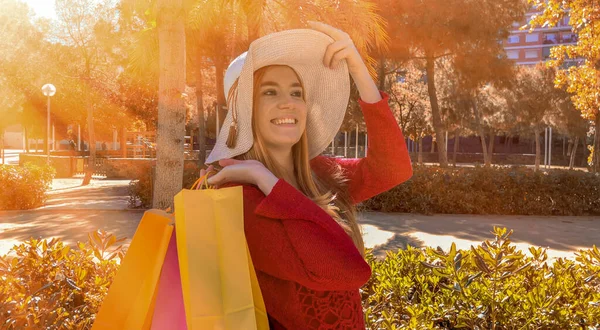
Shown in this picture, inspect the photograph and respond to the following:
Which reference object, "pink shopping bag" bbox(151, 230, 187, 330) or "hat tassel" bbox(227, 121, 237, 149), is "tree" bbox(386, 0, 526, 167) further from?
"pink shopping bag" bbox(151, 230, 187, 330)

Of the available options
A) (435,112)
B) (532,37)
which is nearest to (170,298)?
(435,112)

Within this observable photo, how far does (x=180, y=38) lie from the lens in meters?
4.57

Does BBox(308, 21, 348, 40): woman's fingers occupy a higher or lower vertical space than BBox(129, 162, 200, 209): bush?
higher

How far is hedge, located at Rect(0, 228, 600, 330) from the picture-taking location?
2457mm

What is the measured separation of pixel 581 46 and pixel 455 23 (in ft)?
12.9

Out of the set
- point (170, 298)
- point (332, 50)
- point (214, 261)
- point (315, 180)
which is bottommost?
point (170, 298)

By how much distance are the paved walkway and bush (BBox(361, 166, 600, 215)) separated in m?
0.41

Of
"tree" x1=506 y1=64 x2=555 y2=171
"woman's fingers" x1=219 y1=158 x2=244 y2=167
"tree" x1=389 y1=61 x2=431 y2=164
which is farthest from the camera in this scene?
"tree" x1=506 y1=64 x2=555 y2=171

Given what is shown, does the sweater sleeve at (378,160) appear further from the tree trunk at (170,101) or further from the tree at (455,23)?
the tree at (455,23)

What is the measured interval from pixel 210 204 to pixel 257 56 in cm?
61

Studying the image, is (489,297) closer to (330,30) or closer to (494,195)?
(330,30)

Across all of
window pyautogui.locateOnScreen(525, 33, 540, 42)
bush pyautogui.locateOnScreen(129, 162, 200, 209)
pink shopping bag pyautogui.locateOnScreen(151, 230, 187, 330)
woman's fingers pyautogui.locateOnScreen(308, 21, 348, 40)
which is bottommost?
bush pyautogui.locateOnScreen(129, 162, 200, 209)

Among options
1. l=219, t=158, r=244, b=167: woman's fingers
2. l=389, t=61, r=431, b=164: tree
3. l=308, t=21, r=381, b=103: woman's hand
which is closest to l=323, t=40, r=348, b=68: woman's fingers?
l=308, t=21, r=381, b=103: woman's hand

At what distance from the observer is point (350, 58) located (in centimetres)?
172
